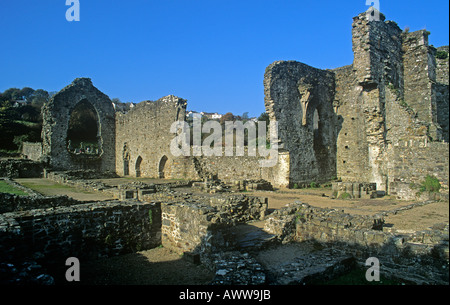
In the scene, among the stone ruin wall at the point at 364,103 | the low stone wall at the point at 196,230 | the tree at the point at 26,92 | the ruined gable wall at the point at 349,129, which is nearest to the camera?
the low stone wall at the point at 196,230

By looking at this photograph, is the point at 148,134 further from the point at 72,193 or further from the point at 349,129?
the point at 349,129

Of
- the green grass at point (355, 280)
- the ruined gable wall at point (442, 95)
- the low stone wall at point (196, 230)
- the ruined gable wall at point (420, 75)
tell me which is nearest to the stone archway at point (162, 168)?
the low stone wall at point (196, 230)

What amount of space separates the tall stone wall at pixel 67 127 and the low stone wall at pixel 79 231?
1995 centimetres

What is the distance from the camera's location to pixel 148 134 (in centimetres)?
2281

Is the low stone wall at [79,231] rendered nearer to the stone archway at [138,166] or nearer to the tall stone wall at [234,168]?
the tall stone wall at [234,168]

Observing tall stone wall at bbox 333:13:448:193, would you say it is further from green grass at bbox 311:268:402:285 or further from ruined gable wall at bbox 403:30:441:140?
green grass at bbox 311:268:402:285

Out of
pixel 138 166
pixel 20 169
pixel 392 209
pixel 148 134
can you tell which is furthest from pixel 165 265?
pixel 138 166

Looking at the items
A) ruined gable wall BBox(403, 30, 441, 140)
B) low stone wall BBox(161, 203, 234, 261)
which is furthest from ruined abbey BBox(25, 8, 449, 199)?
low stone wall BBox(161, 203, 234, 261)

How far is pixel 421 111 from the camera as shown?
16.3 m

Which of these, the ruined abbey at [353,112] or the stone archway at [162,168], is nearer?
the ruined abbey at [353,112]

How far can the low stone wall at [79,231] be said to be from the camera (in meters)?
4.87
